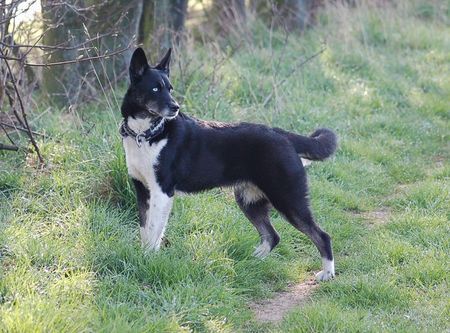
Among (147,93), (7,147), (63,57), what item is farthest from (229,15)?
(147,93)

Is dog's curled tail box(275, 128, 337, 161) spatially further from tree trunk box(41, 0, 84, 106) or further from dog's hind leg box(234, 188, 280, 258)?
tree trunk box(41, 0, 84, 106)

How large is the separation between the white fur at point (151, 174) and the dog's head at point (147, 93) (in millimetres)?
90

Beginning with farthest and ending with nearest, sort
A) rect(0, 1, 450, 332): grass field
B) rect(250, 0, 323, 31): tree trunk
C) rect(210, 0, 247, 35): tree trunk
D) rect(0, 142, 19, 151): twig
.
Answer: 1. rect(250, 0, 323, 31): tree trunk
2. rect(210, 0, 247, 35): tree trunk
3. rect(0, 142, 19, 151): twig
4. rect(0, 1, 450, 332): grass field

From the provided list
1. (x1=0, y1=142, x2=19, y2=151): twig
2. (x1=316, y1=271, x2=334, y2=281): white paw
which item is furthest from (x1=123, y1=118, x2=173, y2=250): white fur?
(x1=0, y1=142, x2=19, y2=151): twig

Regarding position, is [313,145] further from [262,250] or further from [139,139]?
[139,139]

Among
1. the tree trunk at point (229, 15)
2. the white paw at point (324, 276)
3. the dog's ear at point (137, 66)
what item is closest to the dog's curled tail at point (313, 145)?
the white paw at point (324, 276)

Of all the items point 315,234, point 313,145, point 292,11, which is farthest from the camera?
point 292,11

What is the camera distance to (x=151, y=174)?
200 inches

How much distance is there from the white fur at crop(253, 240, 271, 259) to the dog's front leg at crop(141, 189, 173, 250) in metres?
0.78

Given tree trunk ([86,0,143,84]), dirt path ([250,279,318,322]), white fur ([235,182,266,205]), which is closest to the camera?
dirt path ([250,279,318,322])

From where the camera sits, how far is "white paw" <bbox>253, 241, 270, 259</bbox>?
18.1ft

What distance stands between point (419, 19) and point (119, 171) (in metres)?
9.97

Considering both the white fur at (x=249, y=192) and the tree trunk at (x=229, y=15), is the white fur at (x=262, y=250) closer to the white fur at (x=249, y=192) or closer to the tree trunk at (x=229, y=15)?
the white fur at (x=249, y=192)

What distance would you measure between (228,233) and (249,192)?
13.6 inches
